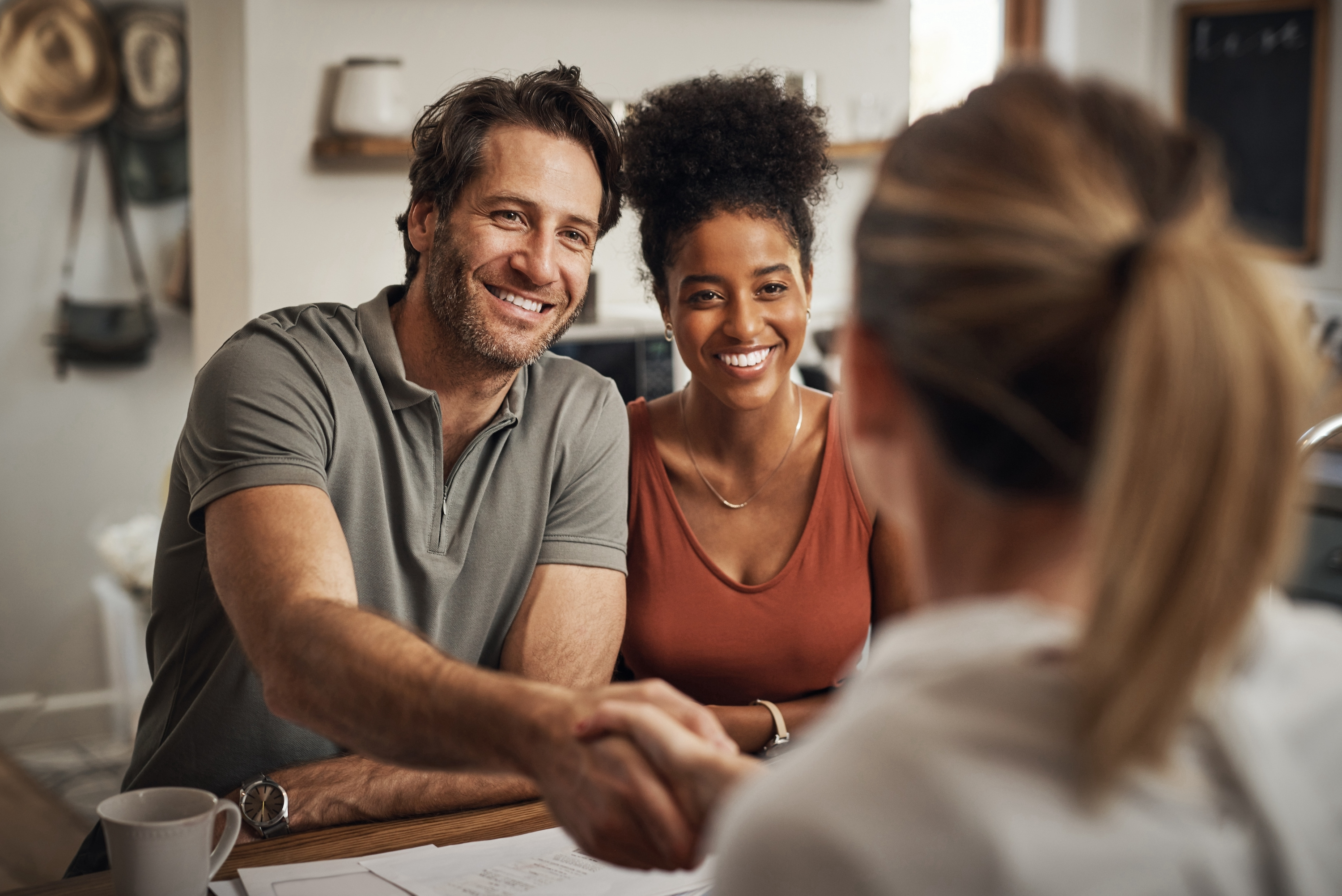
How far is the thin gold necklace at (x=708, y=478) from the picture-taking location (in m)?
1.72

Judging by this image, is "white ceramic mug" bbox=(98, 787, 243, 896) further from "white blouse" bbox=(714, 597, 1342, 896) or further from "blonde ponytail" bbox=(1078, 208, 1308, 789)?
"blonde ponytail" bbox=(1078, 208, 1308, 789)

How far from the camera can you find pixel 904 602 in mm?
1673

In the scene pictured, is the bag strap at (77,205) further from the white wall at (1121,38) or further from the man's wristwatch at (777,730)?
the white wall at (1121,38)

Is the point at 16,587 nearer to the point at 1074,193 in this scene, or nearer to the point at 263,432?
the point at 263,432

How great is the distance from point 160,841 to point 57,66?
3269 mm

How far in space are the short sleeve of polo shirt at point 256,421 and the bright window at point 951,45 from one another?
3.40 metres

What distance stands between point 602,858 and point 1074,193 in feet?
1.96

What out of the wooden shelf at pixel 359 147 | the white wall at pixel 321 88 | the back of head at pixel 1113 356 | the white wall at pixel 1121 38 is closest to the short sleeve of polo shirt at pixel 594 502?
the back of head at pixel 1113 356

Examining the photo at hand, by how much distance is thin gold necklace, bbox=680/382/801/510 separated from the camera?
1720 mm

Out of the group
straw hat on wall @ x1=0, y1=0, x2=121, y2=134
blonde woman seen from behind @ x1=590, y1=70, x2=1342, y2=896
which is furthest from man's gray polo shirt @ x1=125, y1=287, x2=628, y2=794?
straw hat on wall @ x1=0, y1=0, x2=121, y2=134

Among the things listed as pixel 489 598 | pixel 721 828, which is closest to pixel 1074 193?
pixel 721 828

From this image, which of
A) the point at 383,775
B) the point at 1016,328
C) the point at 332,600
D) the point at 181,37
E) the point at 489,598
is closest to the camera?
the point at 1016,328

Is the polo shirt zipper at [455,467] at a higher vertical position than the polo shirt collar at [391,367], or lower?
lower

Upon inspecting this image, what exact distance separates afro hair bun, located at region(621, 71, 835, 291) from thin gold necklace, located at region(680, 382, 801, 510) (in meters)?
0.20
